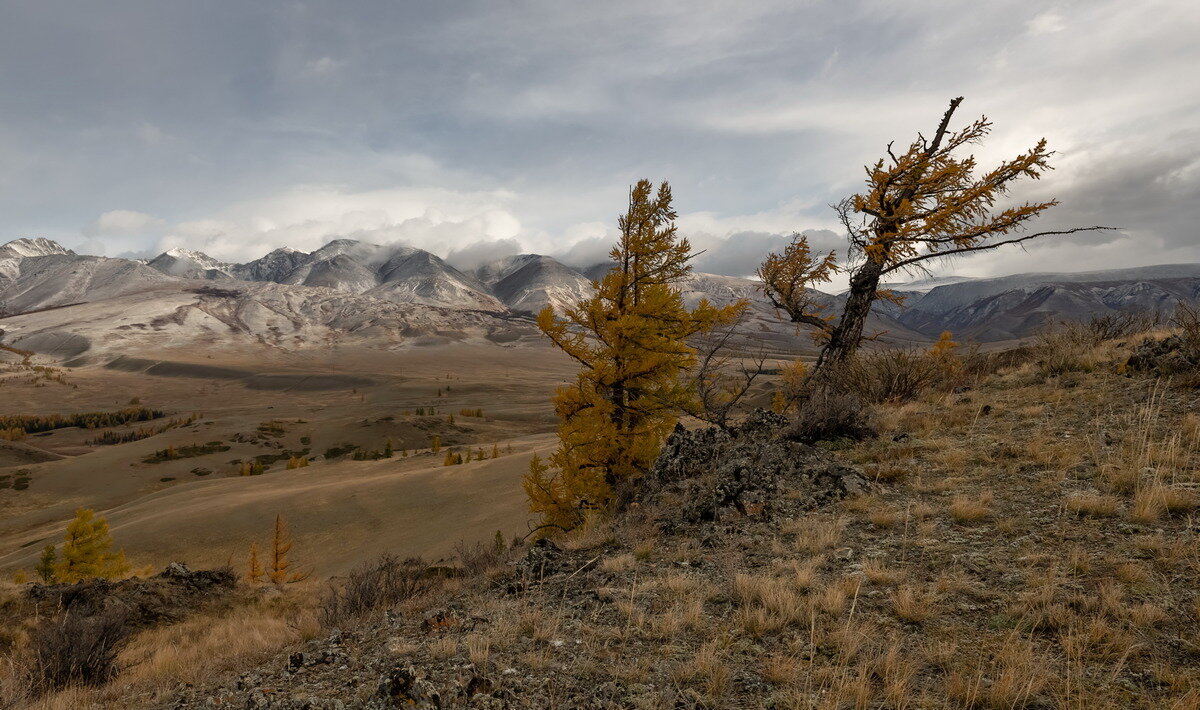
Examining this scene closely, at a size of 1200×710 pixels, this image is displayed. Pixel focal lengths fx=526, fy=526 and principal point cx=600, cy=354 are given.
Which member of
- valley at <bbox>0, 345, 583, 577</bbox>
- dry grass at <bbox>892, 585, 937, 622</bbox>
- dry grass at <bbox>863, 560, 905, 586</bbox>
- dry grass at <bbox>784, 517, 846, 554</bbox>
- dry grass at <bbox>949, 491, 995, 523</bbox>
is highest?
dry grass at <bbox>949, 491, 995, 523</bbox>

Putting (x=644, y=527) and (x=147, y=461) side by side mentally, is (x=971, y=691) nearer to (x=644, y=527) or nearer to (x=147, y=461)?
(x=644, y=527)

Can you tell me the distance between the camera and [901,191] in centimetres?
1041

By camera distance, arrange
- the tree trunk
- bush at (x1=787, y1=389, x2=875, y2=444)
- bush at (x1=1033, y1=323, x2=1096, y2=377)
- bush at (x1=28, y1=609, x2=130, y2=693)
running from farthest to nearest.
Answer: the tree trunk < bush at (x1=1033, y1=323, x2=1096, y2=377) < bush at (x1=787, y1=389, x2=875, y2=444) < bush at (x1=28, y1=609, x2=130, y2=693)

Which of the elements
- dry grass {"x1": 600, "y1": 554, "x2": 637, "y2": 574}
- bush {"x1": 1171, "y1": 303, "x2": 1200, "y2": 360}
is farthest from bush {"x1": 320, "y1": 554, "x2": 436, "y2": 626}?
bush {"x1": 1171, "y1": 303, "x2": 1200, "y2": 360}

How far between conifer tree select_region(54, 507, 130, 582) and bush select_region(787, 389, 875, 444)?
3592 cm

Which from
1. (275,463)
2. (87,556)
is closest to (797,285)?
(87,556)

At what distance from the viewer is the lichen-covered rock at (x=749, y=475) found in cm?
729

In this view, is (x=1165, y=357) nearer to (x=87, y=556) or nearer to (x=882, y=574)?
(x=882, y=574)

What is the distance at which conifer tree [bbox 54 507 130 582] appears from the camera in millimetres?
28062

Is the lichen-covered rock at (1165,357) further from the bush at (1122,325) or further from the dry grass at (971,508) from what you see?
the dry grass at (971,508)

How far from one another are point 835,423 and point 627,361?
853 centimetres

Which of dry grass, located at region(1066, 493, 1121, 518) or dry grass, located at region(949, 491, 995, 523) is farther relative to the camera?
dry grass, located at region(949, 491, 995, 523)

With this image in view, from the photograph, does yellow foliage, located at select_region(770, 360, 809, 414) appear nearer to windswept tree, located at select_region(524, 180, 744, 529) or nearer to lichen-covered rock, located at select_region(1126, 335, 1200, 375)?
windswept tree, located at select_region(524, 180, 744, 529)

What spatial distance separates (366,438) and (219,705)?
313 feet
